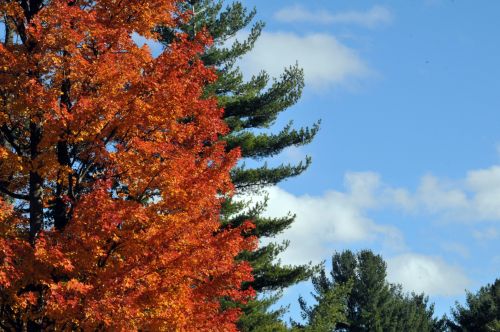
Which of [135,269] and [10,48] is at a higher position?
[10,48]

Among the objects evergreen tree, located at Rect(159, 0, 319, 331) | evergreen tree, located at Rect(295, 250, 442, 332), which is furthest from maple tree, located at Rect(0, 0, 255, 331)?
evergreen tree, located at Rect(295, 250, 442, 332)

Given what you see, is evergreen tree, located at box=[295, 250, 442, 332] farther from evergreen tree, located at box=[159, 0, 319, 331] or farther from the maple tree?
the maple tree

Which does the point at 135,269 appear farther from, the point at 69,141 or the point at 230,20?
the point at 230,20

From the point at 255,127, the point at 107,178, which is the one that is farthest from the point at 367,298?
the point at 107,178

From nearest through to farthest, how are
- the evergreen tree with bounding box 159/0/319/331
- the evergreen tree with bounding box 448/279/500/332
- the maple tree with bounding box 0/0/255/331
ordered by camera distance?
1. the maple tree with bounding box 0/0/255/331
2. the evergreen tree with bounding box 159/0/319/331
3. the evergreen tree with bounding box 448/279/500/332

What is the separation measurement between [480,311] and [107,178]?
63719 millimetres

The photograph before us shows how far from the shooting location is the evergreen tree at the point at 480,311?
72.2 metres

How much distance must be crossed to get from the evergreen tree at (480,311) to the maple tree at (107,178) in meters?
58.3

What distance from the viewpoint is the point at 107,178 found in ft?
51.5

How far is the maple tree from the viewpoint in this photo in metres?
14.6

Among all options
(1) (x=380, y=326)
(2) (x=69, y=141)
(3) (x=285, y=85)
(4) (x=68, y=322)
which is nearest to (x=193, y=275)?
(4) (x=68, y=322)

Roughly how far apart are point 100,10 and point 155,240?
5.43 m

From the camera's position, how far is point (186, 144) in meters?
16.8

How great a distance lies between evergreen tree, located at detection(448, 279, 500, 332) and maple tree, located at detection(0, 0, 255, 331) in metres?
58.3
